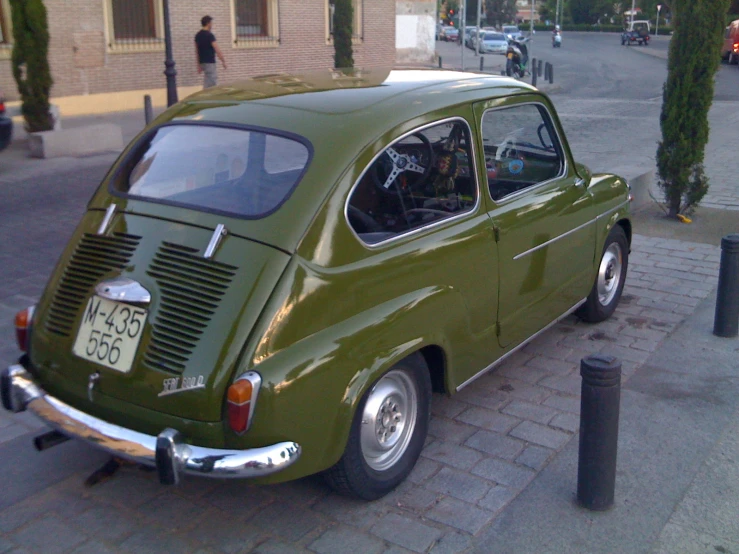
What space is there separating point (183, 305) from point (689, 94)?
7.11m

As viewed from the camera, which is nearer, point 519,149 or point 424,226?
point 424,226

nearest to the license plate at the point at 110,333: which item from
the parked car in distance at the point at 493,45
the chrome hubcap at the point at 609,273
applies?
the chrome hubcap at the point at 609,273

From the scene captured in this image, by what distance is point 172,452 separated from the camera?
305 cm

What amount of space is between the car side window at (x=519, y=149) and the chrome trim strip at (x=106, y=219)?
1967 mm

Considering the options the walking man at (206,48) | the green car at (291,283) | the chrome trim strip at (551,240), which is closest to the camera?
the green car at (291,283)

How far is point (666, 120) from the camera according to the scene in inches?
349

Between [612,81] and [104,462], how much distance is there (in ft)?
96.3

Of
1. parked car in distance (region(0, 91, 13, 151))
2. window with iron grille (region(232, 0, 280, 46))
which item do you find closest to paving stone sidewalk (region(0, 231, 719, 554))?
parked car in distance (region(0, 91, 13, 151))

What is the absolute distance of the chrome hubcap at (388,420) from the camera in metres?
3.58

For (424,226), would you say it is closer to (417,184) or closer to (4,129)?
(417,184)

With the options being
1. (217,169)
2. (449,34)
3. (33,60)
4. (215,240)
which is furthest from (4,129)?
(449,34)

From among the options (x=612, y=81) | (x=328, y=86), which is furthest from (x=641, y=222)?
(x=612, y=81)

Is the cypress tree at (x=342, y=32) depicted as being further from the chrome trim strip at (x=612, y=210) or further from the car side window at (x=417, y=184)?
the car side window at (x=417, y=184)

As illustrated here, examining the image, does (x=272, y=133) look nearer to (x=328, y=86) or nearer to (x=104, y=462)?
(x=328, y=86)
